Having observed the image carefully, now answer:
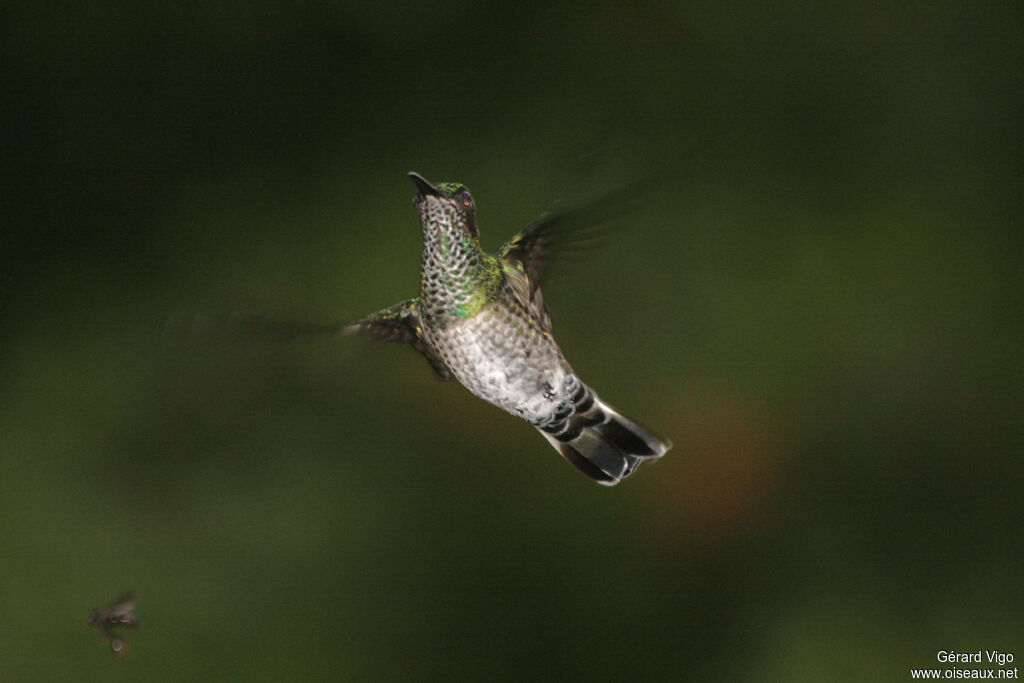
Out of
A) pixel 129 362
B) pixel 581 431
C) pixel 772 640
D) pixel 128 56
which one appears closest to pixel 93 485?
pixel 129 362

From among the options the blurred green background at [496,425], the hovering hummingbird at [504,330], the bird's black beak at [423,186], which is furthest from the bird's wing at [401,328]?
the blurred green background at [496,425]

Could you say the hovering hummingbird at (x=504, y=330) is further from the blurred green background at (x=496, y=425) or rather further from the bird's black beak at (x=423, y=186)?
the blurred green background at (x=496, y=425)

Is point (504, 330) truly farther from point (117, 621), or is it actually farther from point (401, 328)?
point (117, 621)

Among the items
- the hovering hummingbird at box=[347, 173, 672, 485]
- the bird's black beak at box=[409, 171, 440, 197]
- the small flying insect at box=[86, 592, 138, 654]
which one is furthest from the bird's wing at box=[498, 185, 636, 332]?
the small flying insect at box=[86, 592, 138, 654]

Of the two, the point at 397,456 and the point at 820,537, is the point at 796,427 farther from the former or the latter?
the point at 397,456

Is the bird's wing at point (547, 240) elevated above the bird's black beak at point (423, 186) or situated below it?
above

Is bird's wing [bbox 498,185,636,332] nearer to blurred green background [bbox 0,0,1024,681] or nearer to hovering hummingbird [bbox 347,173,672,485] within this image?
hovering hummingbird [bbox 347,173,672,485]
